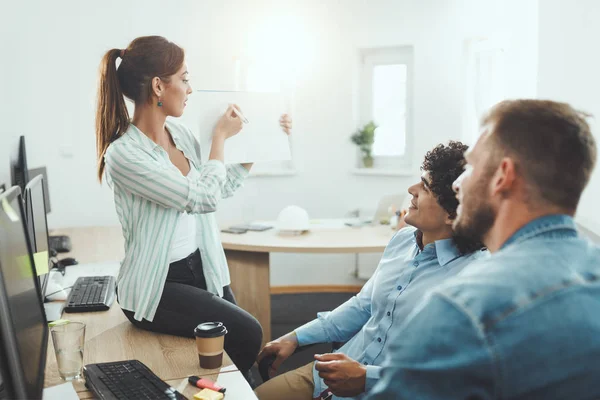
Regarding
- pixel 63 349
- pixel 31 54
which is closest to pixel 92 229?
pixel 31 54

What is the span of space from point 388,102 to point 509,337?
14.5 ft

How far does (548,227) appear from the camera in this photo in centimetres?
93

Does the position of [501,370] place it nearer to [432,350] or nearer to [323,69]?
[432,350]

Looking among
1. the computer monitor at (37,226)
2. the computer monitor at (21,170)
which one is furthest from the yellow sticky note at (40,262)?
the computer monitor at (21,170)

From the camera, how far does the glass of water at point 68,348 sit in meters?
1.41

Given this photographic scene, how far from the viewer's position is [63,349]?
4.63 ft

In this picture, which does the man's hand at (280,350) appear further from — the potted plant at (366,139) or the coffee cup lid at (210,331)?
the potted plant at (366,139)

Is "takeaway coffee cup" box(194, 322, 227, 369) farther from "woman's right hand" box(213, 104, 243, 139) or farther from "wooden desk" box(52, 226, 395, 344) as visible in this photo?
"wooden desk" box(52, 226, 395, 344)

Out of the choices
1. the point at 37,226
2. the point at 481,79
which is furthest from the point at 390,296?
the point at 481,79

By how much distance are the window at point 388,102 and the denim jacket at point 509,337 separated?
14.0 feet

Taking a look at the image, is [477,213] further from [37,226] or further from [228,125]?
[37,226]

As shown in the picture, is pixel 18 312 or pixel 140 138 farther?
pixel 140 138

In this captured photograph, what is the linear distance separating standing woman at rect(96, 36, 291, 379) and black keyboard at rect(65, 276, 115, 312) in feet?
0.73

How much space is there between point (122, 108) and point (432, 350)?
137 cm
